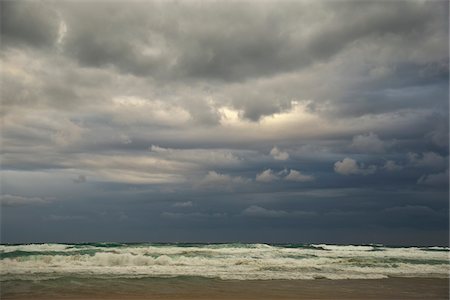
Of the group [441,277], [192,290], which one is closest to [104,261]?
[192,290]

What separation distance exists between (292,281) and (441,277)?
8088 millimetres

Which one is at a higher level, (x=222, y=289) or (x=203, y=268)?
(x=222, y=289)

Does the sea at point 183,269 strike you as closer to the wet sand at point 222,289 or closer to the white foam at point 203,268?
the white foam at point 203,268

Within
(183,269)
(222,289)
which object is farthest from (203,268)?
(222,289)

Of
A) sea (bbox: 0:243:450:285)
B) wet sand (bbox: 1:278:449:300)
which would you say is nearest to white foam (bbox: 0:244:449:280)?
sea (bbox: 0:243:450:285)

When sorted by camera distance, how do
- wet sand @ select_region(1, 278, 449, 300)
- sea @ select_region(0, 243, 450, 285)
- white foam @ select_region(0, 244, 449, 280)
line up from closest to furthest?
wet sand @ select_region(1, 278, 449, 300) < sea @ select_region(0, 243, 450, 285) < white foam @ select_region(0, 244, 449, 280)

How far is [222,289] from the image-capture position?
14.8m

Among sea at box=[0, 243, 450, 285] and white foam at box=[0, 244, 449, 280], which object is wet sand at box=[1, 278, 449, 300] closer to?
sea at box=[0, 243, 450, 285]

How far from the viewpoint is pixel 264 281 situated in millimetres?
17188

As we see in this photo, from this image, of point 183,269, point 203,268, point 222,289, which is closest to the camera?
point 222,289

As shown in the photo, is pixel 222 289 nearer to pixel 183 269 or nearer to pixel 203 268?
pixel 183 269

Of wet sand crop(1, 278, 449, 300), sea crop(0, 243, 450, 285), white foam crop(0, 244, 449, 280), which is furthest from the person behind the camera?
white foam crop(0, 244, 449, 280)

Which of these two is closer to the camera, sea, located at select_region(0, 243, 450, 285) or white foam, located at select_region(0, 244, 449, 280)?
sea, located at select_region(0, 243, 450, 285)

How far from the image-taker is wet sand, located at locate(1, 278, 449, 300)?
13.3m
